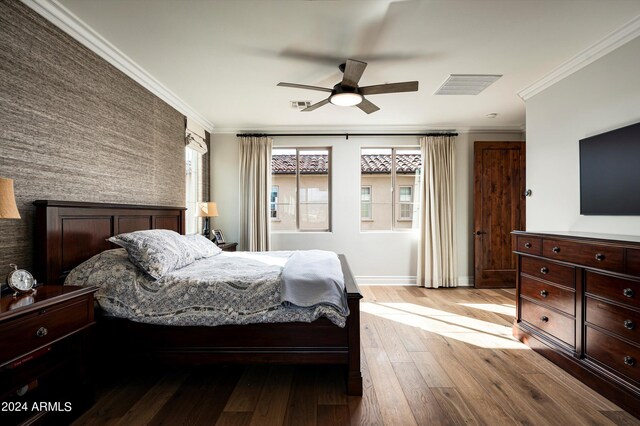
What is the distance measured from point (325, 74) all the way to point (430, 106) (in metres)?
1.68

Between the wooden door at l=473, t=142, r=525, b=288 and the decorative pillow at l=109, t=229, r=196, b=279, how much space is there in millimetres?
4228

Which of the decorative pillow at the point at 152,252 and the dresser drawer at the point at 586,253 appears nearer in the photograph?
the dresser drawer at the point at 586,253

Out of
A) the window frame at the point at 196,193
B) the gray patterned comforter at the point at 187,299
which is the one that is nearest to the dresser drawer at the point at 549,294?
the gray patterned comforter at the point at 187,299

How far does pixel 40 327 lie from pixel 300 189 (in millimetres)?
3926

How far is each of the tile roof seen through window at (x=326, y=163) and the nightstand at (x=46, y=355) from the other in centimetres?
363

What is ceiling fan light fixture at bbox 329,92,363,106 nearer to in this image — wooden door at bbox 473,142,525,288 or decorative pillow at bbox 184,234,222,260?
decorative pillow at bbox 184,234,222,260

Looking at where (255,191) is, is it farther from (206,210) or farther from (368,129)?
(368,129)

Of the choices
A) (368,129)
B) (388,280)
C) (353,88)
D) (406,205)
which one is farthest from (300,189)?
(353,88)

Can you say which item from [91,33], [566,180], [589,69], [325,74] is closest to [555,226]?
[566,180]

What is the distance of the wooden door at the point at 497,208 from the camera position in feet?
15.6

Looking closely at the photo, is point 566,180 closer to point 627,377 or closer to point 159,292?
point 627,377

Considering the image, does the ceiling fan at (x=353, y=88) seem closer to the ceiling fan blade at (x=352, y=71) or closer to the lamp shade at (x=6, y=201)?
the ceiling fan blade at (x=352, y=71)

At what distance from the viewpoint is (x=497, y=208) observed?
4.80 metres

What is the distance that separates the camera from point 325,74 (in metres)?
3.04
